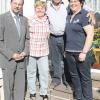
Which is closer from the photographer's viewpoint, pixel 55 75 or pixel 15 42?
pixel 15 42

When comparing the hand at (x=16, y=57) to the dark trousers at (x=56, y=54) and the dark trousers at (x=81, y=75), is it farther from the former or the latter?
the dark trousers at (x=56, y=54)

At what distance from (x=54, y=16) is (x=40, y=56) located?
0.70m

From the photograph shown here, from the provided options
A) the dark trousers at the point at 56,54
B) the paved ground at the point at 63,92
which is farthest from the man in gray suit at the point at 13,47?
the paved ground at the point at 63,92

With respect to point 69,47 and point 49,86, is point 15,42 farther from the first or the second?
point 49,86

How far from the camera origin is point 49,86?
6.91 metres

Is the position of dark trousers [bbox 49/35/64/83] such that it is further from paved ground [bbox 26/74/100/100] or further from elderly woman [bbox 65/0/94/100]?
elderly woman [bbox 65/0/94/100]

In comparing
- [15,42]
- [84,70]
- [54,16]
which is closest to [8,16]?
[15,42]

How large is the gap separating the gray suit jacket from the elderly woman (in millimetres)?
720

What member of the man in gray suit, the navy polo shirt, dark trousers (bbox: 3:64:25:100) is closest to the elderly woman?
the navy polo shirt

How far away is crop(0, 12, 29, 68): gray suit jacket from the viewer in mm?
5785

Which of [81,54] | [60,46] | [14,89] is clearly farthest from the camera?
[60,46]

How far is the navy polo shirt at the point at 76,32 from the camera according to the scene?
575 centimetres

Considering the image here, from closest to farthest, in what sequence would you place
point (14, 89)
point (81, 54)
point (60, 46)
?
point (81, 54) → point (14, 89) → point (60, 46)

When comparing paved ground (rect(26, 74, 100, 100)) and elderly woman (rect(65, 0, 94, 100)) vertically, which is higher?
elderly woman (rect(65, 0, 94, 100))
